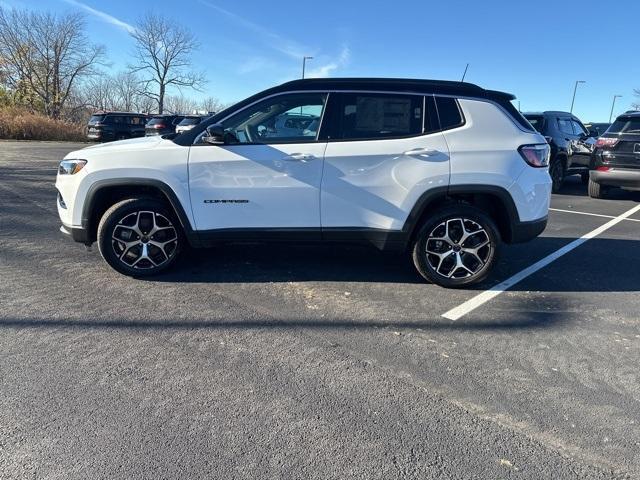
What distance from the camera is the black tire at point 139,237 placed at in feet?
14.6

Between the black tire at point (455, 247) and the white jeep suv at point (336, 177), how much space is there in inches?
0.4

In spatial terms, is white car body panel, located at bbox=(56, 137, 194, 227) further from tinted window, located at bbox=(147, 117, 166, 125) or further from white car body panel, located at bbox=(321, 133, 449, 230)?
tinted window, located at bbox=(147, 117, 166, 125)

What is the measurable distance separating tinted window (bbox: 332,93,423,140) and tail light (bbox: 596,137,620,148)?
7.22 meters

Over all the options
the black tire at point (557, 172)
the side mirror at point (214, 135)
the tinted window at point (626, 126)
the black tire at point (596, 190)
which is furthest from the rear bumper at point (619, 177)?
the side mirror at point (214, 135)

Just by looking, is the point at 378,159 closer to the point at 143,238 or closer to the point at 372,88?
the point at 372,88

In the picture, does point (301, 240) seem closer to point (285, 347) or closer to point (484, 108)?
point (285, 347)

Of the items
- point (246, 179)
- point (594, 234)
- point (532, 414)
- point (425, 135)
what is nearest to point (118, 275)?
point (246, 179)

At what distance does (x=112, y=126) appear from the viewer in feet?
93.1

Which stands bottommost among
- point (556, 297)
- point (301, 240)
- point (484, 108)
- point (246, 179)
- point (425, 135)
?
point (556, 297)

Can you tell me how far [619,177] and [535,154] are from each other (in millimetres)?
6630

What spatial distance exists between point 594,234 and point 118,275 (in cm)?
642

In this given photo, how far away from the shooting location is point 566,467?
227 centimetres

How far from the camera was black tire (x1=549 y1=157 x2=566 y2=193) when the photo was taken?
11353 millimetres

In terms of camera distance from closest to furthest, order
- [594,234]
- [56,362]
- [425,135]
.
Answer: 1. [56,362]
2. [425,135]
3. [594,234]
